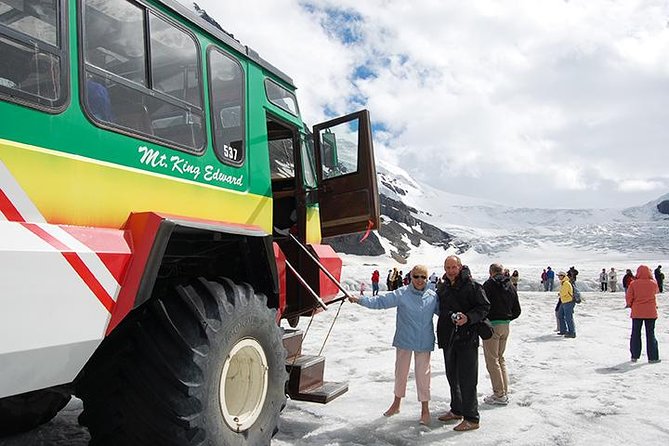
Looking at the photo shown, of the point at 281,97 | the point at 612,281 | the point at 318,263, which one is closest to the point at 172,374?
the point at 318,263

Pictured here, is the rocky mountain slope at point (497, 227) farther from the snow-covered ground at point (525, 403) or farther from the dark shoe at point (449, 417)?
the dark shoe at point (449, 417)

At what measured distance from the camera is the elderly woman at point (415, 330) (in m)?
5.36

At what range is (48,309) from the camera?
2283 millimetres

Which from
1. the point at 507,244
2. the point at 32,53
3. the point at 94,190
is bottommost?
the point at 94,190

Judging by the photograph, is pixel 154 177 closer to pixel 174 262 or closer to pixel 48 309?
pixel 174 262

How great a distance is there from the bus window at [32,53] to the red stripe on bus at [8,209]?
0.46 metres

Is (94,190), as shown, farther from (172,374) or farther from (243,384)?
(243,384)

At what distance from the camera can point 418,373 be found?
5.36 metres

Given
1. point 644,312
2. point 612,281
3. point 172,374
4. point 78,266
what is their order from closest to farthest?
point 78,266 < point 172,374 < point 644,312 < point 612,281

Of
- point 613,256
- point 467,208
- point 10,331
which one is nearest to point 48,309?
point 10,331

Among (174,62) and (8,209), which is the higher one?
(174,62)

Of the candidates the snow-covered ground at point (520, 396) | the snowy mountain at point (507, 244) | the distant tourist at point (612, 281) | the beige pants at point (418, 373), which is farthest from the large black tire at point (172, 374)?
the snowy mountain at point (507, 244)

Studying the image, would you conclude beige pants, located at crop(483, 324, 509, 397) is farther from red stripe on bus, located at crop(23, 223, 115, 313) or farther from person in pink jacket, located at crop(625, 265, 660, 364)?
red stripe on bus, located at crop(23, 223, 115, 313)

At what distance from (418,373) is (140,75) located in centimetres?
378
